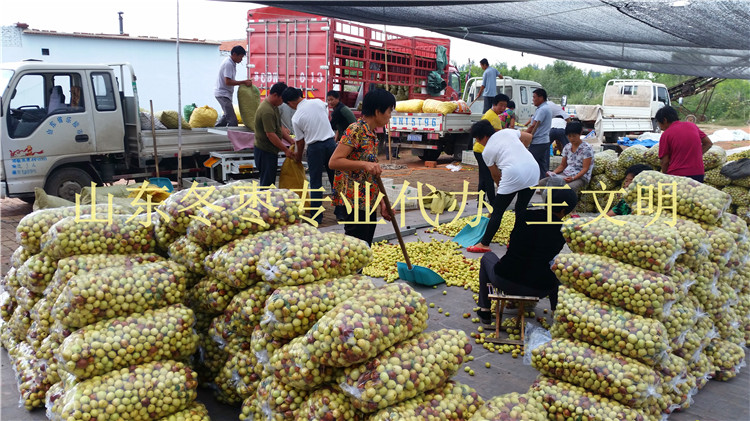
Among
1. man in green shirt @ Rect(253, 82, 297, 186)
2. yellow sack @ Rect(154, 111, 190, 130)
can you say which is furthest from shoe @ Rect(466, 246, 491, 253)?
yellow sack @ Rect(154, 111, 190, 130)

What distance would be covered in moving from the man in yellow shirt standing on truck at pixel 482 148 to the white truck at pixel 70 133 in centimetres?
455

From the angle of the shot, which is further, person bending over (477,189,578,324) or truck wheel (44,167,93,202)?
truck wheel (44,167,93,202)

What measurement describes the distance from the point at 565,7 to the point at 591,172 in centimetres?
344

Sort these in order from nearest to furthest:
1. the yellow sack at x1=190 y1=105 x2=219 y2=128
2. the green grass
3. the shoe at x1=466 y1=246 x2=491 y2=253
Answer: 1. the shoe at x1=466 y1=246 x2=491 y2=253
2. the yellow sack at x1=190 y1=105 x2=219 y2=128
3. the green grass

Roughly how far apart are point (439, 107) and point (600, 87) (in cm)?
2551

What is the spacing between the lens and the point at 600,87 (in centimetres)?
3475

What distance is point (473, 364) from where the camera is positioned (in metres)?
3.88

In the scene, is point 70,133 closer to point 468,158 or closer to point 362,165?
point 362,165

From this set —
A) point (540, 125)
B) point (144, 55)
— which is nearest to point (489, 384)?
point (540, 125)

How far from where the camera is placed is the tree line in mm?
29703

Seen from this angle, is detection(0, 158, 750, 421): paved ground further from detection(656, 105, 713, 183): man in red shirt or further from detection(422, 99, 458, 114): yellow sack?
detection(422, 99, 458, 114): yellow sack

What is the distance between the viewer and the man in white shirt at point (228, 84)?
28.1 feet

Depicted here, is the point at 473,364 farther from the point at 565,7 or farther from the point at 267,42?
the point at 267,42

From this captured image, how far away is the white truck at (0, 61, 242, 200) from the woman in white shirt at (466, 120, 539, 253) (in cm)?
487
